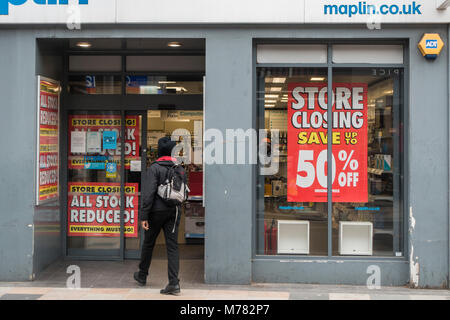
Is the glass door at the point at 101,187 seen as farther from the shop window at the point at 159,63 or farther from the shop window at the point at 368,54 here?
the shop window at the point at 368,54

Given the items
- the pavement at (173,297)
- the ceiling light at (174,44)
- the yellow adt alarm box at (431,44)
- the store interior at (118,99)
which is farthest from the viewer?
the store interior at (118,99)

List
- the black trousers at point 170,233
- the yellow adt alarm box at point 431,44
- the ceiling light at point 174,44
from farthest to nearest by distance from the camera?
the ceiling light at point 174,44, the yellow adt alarm box at point 431,44, the black trousers at point 170,233

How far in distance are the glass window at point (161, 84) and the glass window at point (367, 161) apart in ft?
8.70

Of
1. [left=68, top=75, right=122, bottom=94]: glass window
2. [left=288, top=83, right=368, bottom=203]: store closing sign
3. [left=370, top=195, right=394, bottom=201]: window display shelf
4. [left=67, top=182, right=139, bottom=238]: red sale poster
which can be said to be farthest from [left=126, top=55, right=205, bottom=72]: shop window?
[left=370, top=195, right=394, bottom=201]: window display shelf

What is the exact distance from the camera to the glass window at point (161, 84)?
8820 millimetres

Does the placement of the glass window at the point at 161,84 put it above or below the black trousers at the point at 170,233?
above

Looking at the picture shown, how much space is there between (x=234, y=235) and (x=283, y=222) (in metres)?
0.88

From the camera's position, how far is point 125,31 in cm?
741

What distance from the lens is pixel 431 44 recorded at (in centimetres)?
709

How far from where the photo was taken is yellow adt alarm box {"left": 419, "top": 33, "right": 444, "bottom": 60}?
708cm

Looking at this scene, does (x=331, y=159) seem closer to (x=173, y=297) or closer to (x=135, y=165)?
(x=173, y=297)

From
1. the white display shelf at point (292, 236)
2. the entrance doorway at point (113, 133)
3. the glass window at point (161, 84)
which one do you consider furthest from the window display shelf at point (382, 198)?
the glass window at point (161, 84)

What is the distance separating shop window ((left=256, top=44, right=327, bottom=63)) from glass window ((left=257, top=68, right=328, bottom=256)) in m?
0.14
